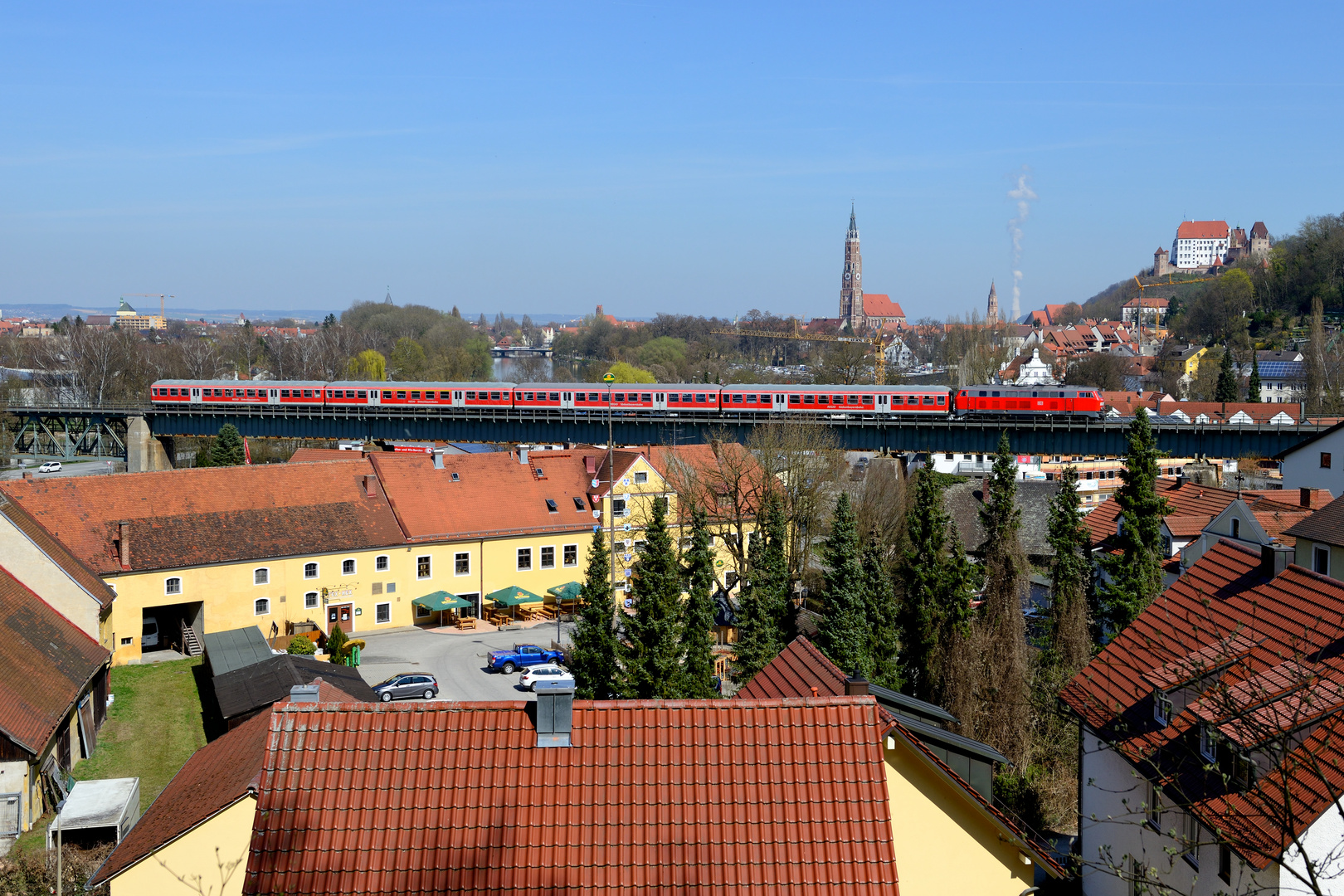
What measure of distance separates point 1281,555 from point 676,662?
38.5 ft

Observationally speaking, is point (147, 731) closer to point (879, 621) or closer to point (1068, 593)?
point (879, 621)

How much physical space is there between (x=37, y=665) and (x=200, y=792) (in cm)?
1192

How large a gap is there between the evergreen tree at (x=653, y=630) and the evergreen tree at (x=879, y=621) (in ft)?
15.3

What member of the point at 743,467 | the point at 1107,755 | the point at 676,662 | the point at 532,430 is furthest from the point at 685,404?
the point at 1107,755

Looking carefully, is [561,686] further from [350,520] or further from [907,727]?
[350,520]

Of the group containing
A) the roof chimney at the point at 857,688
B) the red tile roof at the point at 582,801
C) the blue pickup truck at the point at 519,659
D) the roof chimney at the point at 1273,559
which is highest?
the roof chimney at the point at 1273,559

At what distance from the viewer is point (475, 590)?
39062mm

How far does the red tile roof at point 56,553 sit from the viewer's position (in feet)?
87.2

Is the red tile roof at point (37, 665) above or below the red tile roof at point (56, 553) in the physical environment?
below

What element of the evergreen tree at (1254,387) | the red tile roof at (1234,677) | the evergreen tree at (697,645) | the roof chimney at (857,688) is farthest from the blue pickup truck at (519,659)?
the evergreen tree at (1254,387)

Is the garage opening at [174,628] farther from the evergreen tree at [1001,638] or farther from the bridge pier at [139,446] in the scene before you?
the bridge pier at [139,446]

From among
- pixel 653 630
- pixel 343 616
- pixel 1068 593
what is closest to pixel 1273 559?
pixel 653 630

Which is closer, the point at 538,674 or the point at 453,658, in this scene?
the point at 538,674

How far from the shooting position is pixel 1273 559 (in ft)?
51.0
